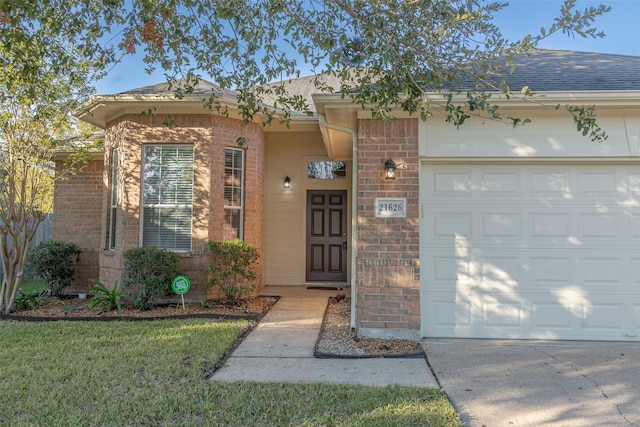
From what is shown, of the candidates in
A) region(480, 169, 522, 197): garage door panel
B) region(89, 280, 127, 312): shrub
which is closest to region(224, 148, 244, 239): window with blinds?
region(89, 280, 127, 312): shrub

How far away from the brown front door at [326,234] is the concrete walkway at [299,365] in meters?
3.80

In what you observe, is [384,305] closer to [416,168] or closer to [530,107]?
[416,168]

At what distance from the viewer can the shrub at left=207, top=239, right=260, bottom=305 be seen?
6871 millimetres

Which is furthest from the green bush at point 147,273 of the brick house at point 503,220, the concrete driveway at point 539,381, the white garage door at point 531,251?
the concrete driveway at point 539,381

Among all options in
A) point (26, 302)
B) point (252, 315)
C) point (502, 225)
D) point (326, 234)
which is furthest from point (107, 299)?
point (502, 225)

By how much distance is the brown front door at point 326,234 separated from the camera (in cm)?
955

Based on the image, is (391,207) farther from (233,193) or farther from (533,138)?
(233,193)

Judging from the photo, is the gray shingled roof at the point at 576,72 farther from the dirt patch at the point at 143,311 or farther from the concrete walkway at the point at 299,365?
the dirt patch at the point at 143,311

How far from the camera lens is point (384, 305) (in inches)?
198

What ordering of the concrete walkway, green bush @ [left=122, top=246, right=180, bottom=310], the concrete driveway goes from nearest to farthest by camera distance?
the concrete driveway
the concrete walkway
green bush @ [left=122, top=246, right=180, bottom=310]

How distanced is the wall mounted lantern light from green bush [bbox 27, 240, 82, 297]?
6.40 metres

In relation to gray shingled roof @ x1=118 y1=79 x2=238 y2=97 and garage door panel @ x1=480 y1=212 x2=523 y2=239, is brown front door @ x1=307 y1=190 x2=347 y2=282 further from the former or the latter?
garage door panel @ x1=480 y1=212 x2=523 y2=239

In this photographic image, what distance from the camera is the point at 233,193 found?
7766 mm

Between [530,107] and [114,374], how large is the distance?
534cm
